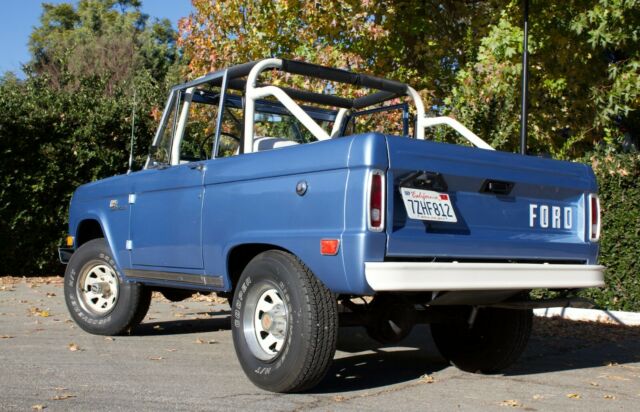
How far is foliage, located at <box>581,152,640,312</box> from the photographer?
10.3 meters

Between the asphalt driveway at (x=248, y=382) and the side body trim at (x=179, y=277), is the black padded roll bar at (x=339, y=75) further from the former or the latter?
the asphalt driveway at (x=248, y=382)

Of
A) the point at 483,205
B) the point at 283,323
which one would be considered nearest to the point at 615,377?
the point at 483,205

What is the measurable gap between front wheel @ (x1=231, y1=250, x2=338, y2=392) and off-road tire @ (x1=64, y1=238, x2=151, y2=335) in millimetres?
2130

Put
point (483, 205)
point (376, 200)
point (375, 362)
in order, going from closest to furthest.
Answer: point (376, 200) < point (483, 205) < point (375, 362)

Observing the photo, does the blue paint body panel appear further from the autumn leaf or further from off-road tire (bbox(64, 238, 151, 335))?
the autumn leaf

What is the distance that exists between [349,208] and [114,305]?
11.9 ft

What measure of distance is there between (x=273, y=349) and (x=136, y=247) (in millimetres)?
2049

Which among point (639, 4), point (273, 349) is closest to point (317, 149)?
point (273, 349)

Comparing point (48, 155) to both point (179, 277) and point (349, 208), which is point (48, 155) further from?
point (349, 208)

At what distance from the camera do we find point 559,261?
229 inches

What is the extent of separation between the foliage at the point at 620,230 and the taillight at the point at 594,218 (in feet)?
15.3

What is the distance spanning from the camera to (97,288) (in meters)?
7.79

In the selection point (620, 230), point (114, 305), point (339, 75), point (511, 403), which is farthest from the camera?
point (620, 230)

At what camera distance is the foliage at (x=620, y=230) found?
10.3m
